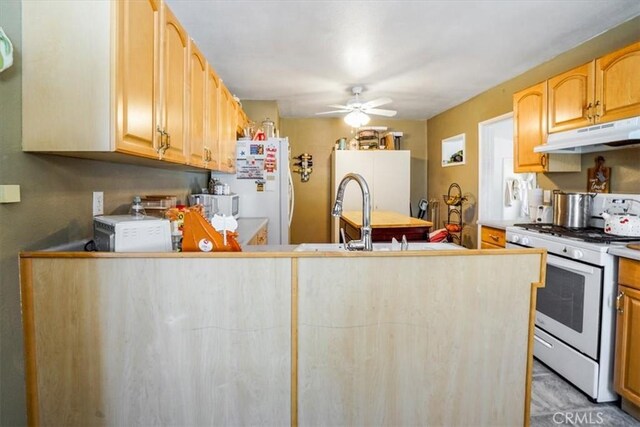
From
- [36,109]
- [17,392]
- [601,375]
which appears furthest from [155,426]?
[601,375]

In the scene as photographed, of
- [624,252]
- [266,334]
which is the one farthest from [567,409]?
[266,334]

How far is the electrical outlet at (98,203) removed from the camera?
158 cm

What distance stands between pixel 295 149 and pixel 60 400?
4.65 metres

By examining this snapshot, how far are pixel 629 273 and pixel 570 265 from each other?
1.01 ft

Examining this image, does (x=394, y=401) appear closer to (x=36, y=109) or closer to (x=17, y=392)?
(x=17, y=392)

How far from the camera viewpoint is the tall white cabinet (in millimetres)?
5051

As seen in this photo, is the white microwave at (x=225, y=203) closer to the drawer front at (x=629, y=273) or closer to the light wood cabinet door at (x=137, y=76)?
the light wood cabinet door at (x=137, y=76)

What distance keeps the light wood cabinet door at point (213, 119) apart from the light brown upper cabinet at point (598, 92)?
2.63m

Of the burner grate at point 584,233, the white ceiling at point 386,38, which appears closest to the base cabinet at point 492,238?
the burner grate at point 584,233

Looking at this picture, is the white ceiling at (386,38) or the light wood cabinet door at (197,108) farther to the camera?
the white ceiling at (386,38)

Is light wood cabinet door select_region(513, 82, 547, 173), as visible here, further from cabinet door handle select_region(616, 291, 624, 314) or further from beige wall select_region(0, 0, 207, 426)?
beige wall select_region(0, 0, 207, 426)

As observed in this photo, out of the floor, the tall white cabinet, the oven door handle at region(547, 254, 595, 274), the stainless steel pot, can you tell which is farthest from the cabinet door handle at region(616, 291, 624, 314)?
the tall white cabinet

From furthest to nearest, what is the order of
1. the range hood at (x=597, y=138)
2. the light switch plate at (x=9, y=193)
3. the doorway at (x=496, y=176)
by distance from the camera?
the doorway at (x=496, y=176)
the range hood at (x=597, y=138)
the light switch plate at (x=9, y=193)

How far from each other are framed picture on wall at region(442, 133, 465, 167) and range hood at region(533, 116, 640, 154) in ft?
6.55
